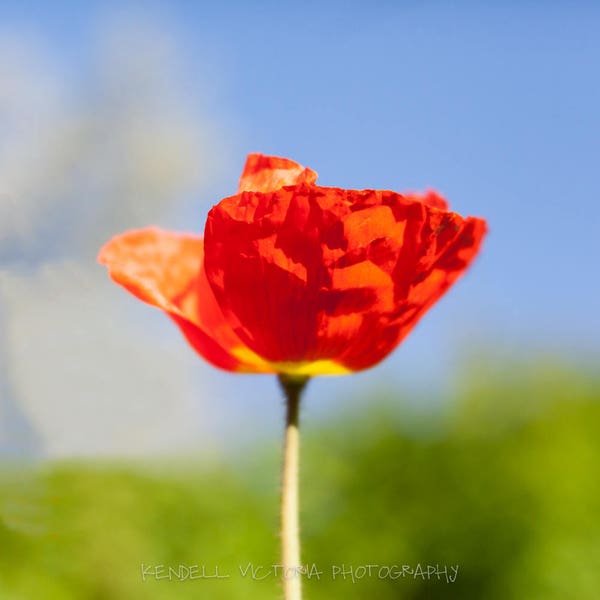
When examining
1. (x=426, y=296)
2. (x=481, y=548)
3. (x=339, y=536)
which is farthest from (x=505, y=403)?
(x=426, y=296)

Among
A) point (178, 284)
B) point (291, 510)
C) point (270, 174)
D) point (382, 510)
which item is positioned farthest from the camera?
point (382, 510)

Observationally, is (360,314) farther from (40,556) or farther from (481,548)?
(481,548)

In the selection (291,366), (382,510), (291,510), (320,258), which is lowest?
(382,510)

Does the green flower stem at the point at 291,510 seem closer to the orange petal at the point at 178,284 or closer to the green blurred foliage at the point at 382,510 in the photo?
the orange petal at the point at 178,284

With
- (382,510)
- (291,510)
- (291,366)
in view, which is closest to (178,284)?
(291,366)

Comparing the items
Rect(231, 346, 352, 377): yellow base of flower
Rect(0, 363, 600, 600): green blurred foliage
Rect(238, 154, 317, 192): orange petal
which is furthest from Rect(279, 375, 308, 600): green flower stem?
Rect(0, 363, 600, 600): green blurred foliage

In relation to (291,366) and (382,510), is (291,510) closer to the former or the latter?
(291,366)
